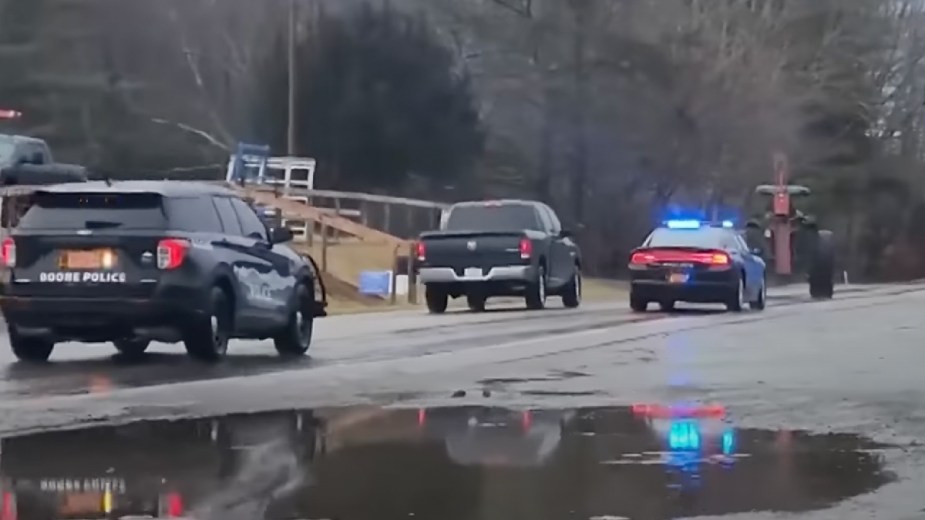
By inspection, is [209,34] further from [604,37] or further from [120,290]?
[120,290]

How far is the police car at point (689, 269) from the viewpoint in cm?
2942

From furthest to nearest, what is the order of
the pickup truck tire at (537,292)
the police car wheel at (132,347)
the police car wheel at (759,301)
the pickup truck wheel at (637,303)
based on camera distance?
the police car wheel at (759,301), the pickup truck tire at (537,292), the pickup truck wheel at (637,303), the police car wheel at (132,347)

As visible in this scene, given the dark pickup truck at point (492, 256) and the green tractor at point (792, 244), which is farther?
the green tractor at point (792, 244)

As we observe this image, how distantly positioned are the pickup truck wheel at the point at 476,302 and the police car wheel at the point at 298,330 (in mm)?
10558

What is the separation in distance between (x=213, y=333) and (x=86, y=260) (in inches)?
52.9

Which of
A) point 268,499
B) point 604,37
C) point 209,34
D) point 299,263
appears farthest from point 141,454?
point 209,34

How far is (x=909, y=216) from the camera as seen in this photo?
72.8 m

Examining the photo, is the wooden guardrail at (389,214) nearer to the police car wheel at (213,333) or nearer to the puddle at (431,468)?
the police car wheel at (213,333)

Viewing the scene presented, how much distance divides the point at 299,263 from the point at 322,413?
6.58 metres

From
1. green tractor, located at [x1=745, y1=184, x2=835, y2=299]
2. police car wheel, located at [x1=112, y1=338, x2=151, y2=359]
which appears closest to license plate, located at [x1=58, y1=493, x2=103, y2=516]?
police car wheel, located at [x1=112, y1=338, x2=151, y2=359]

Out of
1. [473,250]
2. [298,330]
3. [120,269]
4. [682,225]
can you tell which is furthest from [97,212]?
[682,225]

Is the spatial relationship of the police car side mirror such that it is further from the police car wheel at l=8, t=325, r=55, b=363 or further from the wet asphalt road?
the police car wheel at l=8, t=325, r=55, b=363

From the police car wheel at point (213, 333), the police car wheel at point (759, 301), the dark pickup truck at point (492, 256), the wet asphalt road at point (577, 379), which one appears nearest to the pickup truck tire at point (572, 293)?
the dark pickup truck at point (492, 256)

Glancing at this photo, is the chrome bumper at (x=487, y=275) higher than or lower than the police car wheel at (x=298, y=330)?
higher
